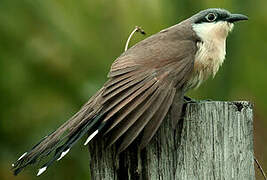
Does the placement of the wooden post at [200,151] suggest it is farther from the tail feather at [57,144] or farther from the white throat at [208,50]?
the white throat at [208,50]

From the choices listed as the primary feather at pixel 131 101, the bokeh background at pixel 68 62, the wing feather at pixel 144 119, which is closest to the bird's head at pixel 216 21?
the primary feather at pixel 131 101

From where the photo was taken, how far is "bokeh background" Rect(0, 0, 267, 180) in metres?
6.23

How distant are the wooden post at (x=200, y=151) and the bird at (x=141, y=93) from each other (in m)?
0.08

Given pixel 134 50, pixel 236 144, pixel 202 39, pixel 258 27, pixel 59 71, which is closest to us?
pixel 236 144

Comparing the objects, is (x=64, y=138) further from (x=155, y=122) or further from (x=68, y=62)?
(x=68, y=62)

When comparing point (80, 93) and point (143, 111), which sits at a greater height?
point (80, 93)

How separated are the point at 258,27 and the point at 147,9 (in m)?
1.31

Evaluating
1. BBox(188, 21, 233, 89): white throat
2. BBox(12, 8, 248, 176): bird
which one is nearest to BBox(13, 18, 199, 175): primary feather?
BBox(12, 8, 248, 176): bird

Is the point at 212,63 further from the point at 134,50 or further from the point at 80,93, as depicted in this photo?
the point at 80,93

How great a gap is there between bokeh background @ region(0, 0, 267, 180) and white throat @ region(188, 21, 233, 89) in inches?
74.9

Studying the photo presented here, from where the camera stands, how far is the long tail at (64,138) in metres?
3.24

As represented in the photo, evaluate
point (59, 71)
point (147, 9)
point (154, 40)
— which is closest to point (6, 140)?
point (59, 71)

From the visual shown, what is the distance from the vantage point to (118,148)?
312 centimetres

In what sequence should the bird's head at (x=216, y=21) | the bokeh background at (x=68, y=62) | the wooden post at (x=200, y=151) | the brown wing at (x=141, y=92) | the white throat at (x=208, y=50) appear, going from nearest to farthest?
1. the wooden post at (x=200, y=151)
2. the brown wing at (x=141, y=92)
3. the white throat at (x=208, y=50)
4. the bird's head at (x=216, y=21)
5. the bokeh background at (x=68, y=62)
